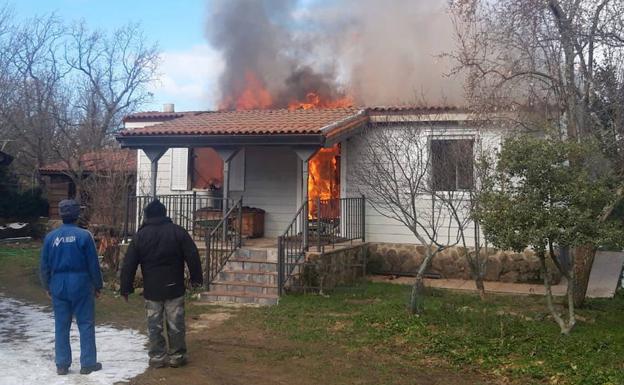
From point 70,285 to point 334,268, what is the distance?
19.7 ft

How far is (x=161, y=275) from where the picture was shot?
6055 millimetres

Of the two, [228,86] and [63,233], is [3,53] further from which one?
[63,233]

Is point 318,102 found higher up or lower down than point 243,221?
higher up

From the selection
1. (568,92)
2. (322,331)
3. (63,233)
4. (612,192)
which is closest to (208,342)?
(322,331)

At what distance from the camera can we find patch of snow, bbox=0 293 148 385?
18.7 feet

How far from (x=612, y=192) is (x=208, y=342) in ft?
17.2

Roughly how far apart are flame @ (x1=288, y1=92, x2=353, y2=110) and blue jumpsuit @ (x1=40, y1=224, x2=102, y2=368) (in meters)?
10.3

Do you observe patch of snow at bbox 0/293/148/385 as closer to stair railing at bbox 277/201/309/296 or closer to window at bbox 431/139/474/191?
stair railing at bbox 277/201/309/296

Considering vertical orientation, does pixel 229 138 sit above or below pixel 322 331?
above

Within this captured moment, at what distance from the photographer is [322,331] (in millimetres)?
7688

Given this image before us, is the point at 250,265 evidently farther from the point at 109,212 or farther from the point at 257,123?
the point at 109,212

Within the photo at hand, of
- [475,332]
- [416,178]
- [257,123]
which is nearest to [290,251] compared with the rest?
[416,178]

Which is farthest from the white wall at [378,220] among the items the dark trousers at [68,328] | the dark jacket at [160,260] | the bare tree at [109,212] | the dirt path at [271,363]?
the dark trousers at [68,328]

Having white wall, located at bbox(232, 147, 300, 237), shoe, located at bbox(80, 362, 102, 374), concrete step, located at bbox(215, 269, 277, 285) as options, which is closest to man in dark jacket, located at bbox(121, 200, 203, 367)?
shoe, located at bbox(80, 362, 102, 374)
